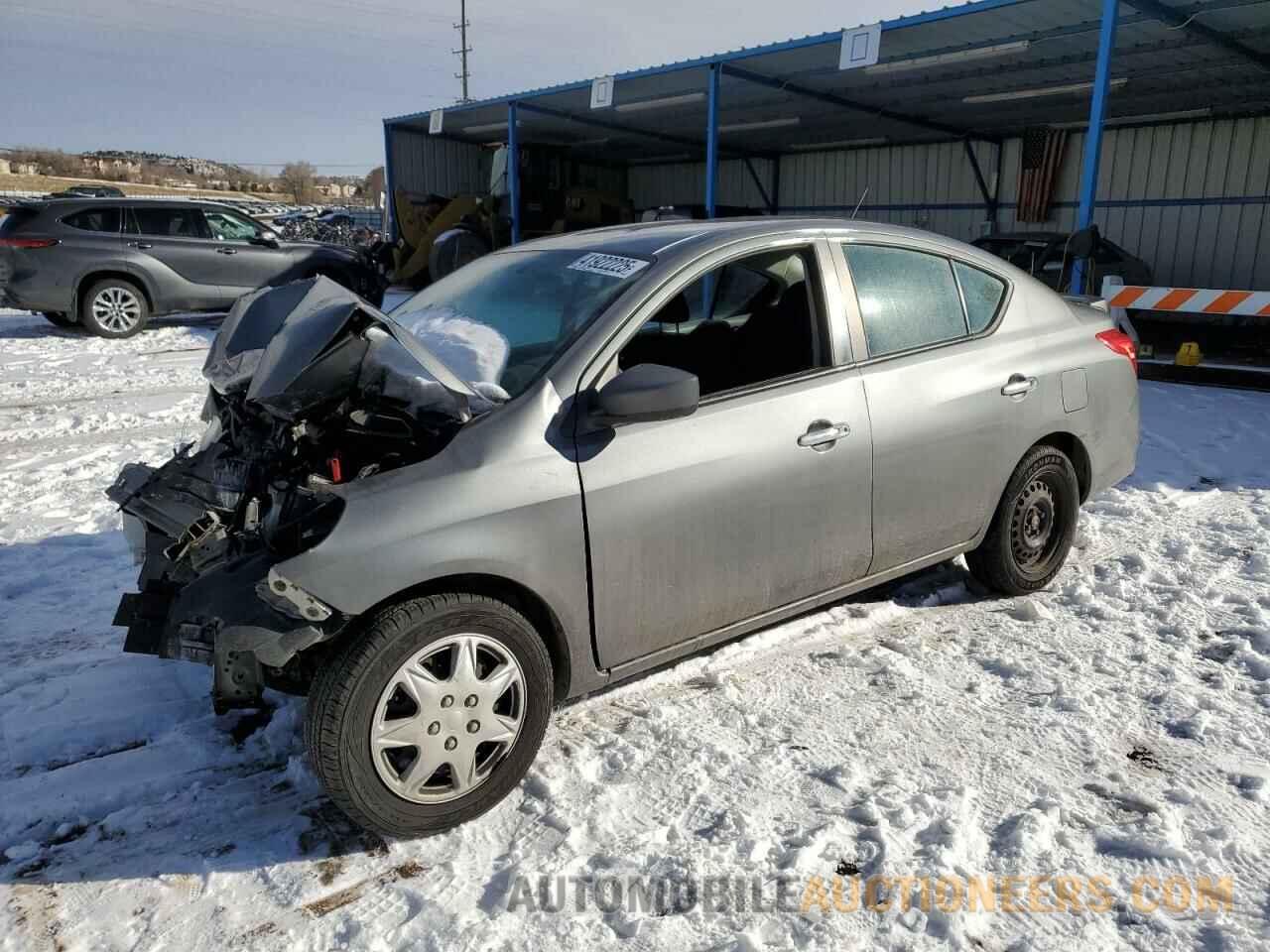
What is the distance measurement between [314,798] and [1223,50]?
14180 mm

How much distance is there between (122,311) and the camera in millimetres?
11414

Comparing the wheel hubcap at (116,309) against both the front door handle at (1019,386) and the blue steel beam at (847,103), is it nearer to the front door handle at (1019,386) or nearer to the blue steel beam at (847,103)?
the blue steel beam at (847,103)

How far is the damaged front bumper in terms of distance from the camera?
2.33 m

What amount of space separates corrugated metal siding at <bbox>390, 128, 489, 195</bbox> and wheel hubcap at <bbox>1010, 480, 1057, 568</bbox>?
20.8 meters

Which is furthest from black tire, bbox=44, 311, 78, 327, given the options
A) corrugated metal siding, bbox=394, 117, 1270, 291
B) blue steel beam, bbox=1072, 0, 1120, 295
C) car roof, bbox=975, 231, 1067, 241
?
car roof, bbox=975, 231, 1067, 241

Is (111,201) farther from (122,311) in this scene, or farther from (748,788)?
(748,788)

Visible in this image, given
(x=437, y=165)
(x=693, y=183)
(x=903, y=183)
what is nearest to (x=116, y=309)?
(x=437, y=165)

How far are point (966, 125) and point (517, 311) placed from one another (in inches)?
715

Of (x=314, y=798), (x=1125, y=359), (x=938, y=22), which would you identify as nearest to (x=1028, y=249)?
(x=938, y=22)

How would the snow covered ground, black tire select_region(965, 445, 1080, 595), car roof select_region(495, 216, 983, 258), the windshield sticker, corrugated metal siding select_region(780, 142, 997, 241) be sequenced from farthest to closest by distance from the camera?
corrugated metal siding select_region(780, 142, 997, 241) → black tire select_region(965, 445, 1080, 595) → car roof select_region(495, 216, 983, 258) → the windshield sticker → the snow covered ground

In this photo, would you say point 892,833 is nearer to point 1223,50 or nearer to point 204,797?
point 204,797

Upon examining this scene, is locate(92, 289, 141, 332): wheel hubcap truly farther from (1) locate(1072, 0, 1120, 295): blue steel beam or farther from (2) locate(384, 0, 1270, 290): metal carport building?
(1) locate(1072, 0, 1120, 295): blue steel beam

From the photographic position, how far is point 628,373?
273cm

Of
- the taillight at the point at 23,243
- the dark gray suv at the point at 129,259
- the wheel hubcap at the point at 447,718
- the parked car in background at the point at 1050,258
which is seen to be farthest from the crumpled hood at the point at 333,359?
the parked car in background at the point at 1050,258
